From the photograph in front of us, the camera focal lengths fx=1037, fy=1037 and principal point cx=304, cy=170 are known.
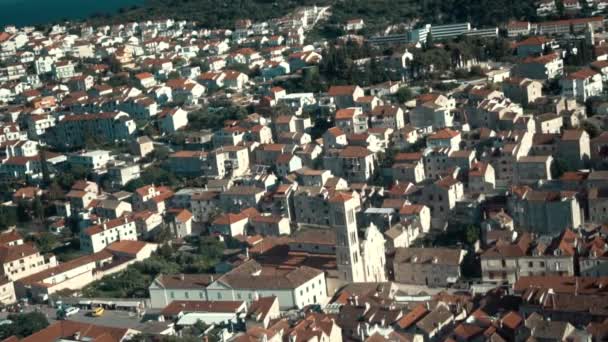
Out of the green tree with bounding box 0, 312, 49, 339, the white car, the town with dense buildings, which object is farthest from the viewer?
the white car

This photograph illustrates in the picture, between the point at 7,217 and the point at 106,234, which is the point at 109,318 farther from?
the point at 7,217

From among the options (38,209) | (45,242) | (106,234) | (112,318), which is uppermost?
(38,209)

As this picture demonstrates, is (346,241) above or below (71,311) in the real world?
above

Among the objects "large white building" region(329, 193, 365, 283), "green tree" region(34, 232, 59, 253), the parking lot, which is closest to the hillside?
"green tree" region(34, 232, 59, 253)

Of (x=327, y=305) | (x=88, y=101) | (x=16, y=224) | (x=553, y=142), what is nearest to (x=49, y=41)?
(x=88, y=101)

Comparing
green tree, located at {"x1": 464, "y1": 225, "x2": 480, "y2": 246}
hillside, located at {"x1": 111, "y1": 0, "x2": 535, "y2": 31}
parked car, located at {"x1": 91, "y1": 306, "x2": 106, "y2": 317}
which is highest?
hillside, located at {"x1": 111, "y1": 0, "x2": 535, "y2": 31}

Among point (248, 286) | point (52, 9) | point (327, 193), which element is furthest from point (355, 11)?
point (52, 9)

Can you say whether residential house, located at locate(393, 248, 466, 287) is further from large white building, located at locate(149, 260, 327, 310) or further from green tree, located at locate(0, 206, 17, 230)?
green tree, located at locate(0, 206, 17, 230)
